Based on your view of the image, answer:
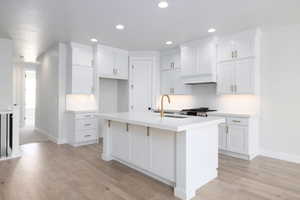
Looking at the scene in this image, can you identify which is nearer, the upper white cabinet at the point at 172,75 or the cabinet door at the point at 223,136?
the cabinet door at the point at 223,136

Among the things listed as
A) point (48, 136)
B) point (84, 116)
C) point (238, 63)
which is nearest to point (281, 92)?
point (238, 63)

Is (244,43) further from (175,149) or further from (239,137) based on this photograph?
(175,149)

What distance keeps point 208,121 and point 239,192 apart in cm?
100

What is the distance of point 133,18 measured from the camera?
10.7 feet

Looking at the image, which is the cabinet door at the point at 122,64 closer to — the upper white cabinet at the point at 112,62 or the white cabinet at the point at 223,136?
the upper white cabinet at the point at 112,62

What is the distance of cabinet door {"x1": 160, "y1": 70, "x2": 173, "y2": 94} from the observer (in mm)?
5375

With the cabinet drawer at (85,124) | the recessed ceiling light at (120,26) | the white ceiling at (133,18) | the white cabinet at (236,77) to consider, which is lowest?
the cabinet drawer at (85,124)

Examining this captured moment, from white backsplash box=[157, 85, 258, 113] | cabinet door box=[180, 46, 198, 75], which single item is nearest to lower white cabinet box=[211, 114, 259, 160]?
white backsplash box=[157, 85, 258, 113]

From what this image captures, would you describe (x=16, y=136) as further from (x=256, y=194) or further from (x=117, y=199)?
(x=256, y=194)

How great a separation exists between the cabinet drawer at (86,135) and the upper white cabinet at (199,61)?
285 centimetres

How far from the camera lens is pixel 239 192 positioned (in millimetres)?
2322

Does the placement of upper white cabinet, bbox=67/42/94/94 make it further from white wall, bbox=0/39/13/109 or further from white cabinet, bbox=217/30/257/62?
white cabinet, bbox=217/30/257/62

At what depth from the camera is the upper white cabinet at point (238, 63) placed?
3.73 m

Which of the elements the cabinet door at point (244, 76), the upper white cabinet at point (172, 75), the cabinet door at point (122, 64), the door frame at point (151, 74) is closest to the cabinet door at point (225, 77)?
the cabinet door at point (244, 76)
